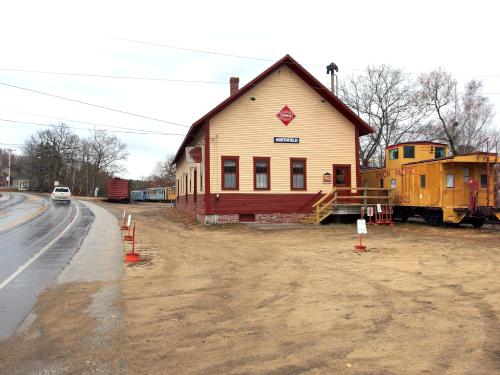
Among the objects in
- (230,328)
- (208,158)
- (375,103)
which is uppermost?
(375,103)

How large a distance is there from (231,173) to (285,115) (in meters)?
4.23

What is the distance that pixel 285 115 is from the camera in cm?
2488

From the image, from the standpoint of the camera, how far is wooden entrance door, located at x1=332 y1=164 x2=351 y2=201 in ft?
83.9

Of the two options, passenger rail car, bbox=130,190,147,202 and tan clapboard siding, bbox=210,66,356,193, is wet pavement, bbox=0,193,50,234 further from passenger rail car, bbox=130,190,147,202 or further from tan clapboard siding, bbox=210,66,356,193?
passenger rail car, bbox=130,190,147,202

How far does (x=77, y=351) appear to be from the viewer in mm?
5176

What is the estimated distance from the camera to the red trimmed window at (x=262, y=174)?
963 inches

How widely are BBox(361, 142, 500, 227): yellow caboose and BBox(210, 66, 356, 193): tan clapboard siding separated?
10.4ft

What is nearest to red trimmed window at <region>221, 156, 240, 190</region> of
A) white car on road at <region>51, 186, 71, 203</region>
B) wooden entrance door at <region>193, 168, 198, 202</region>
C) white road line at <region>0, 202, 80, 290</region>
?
wooden entrance door at <region>193, 168, 198, 202</region>

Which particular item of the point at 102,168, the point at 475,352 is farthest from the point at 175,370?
the point at 102,168

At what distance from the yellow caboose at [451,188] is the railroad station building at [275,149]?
313 cm

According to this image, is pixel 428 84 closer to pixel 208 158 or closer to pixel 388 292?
pixel 208 158

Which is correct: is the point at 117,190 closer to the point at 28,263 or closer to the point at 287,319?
the point at 28,263

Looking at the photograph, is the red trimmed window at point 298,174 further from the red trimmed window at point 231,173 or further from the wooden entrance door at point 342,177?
the red trimmed window at point 231,173

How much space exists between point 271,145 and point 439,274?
15594 mm
